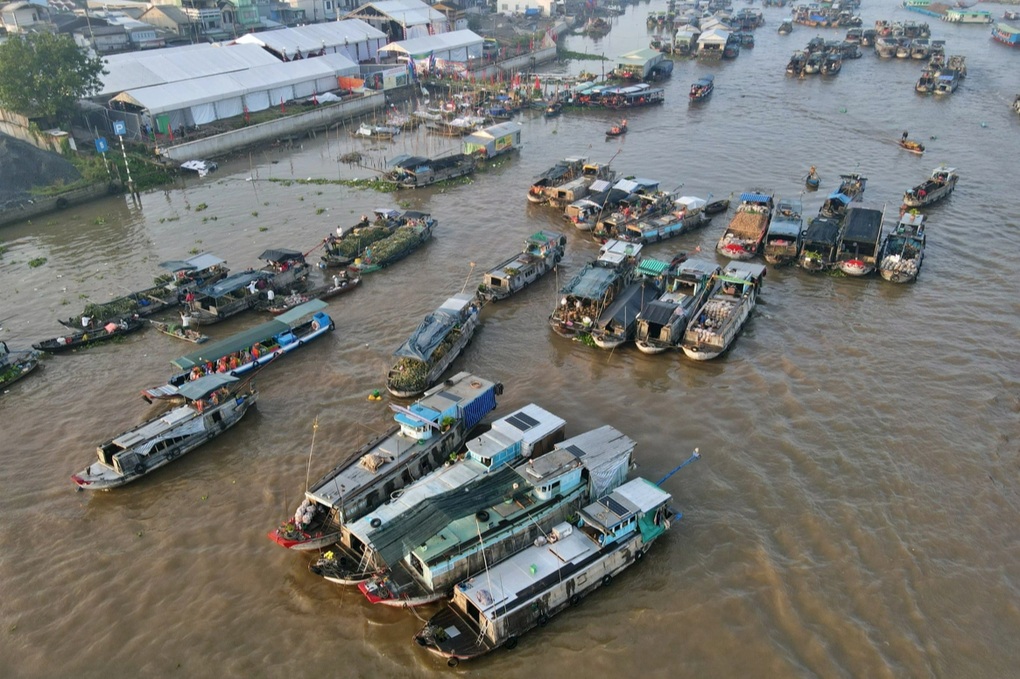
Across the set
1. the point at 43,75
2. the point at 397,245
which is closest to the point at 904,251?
the point at 397,245

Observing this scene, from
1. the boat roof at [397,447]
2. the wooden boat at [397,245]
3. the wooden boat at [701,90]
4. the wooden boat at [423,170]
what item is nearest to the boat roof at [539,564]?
the boat roof at [397,447]

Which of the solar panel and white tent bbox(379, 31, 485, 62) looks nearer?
the solar panel

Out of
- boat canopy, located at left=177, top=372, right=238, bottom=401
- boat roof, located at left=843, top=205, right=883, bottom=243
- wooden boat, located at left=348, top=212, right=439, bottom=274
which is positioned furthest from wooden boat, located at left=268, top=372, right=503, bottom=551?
boat roof, located at left=843, top=205, right=883, bottom=243

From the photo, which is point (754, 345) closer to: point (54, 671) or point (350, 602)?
point (350, 602)

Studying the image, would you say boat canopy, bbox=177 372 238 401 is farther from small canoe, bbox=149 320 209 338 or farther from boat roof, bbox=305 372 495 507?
boat roof, bbox=305 372 495 507

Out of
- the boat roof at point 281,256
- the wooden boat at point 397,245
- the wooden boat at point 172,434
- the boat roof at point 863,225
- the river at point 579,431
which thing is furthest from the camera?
the wooden boat at point 397,245

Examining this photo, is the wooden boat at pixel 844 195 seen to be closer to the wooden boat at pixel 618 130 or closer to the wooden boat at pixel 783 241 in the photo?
the wooden boat at pixel 783 241
